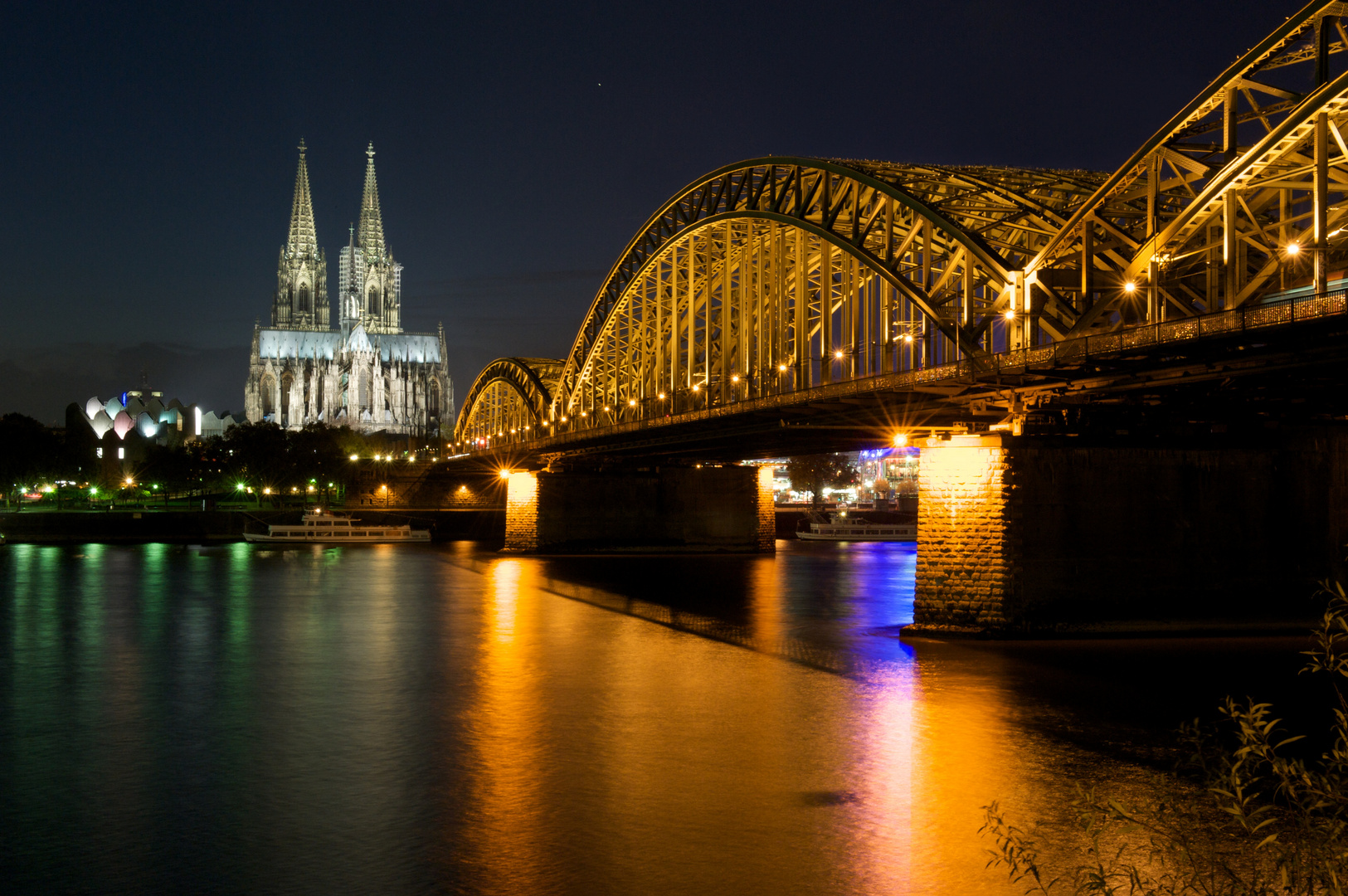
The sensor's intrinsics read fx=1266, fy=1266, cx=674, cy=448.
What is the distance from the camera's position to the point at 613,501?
255ft

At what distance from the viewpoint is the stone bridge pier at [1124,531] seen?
31641 millimetres

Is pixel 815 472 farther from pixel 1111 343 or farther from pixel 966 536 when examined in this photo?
pixel 1111 343

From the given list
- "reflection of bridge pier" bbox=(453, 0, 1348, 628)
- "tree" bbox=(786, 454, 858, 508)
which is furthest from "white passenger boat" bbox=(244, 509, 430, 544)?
"reflection of bridge pier" bbox=(453, 0, 1348, 628)

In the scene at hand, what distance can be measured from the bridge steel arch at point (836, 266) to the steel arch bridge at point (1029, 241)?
0.11m

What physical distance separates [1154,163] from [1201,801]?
1764 centimetres

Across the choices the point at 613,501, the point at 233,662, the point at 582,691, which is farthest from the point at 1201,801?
the point at 613,501

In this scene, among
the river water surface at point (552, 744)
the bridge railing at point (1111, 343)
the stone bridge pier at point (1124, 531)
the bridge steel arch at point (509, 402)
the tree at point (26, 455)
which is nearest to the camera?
the river water surface at point (552, 744)

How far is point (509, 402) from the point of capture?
127m

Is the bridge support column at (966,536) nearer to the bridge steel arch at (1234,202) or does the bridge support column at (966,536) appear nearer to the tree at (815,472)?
the bridge steel arch at (1234,202)

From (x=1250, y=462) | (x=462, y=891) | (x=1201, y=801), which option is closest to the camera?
(x=462, y=891)

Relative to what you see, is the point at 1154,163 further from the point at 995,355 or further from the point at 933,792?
the point at 933,792

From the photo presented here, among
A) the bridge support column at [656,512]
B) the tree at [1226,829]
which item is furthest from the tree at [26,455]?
the tree at [1226,829]

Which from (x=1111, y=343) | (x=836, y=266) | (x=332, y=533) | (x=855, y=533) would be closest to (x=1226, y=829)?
(x=1111, y=343)

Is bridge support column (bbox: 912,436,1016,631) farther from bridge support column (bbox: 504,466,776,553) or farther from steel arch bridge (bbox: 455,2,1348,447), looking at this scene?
bridge support column (bbox: 504,466,776,553)
